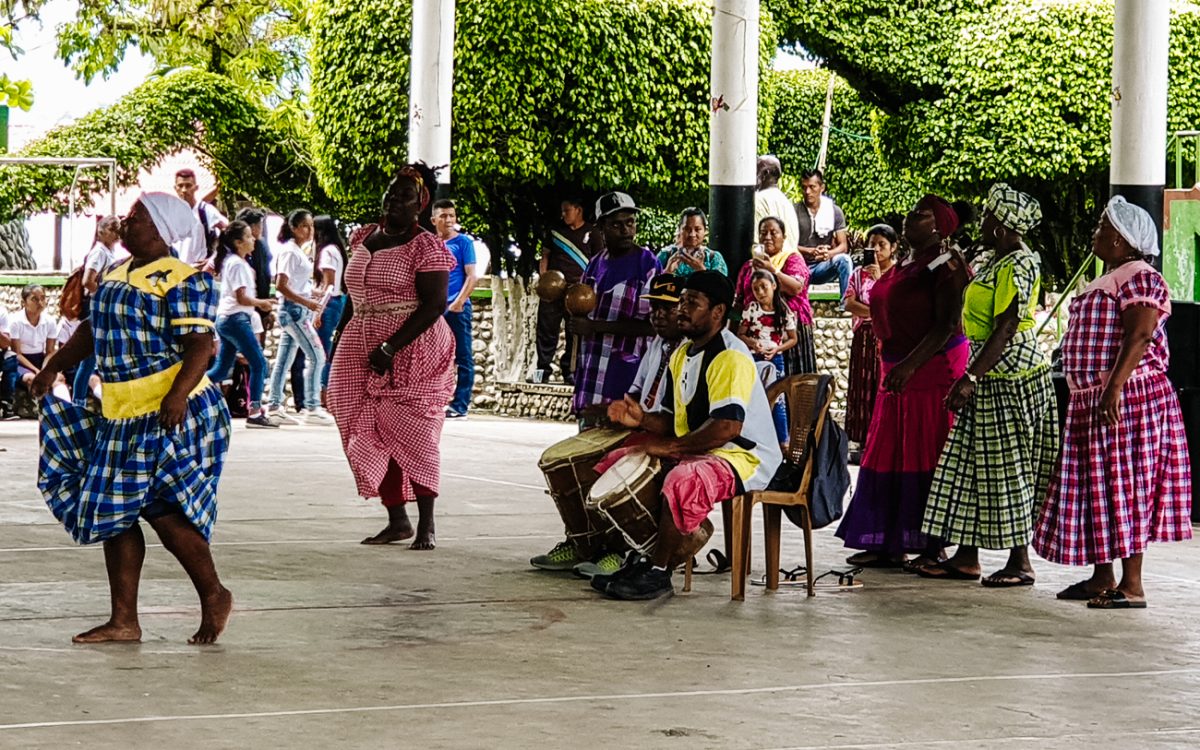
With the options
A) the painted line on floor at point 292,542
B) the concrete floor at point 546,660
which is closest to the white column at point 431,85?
the painted line on floor at point 292,542

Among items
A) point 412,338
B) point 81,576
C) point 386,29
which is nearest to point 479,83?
point 386,29

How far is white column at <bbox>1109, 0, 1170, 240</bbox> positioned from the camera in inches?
464

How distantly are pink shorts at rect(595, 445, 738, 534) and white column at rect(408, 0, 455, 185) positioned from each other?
7426mm

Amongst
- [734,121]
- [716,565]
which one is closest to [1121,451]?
[716,565]

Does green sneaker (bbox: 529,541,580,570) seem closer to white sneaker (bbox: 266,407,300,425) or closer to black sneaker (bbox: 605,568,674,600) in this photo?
black sneaker (bbox: 605,568,674,600)

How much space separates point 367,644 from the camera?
7207mm

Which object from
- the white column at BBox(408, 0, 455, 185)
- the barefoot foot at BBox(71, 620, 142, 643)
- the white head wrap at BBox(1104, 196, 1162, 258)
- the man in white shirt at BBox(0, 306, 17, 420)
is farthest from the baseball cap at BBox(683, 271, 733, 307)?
the man in white shirt at BBox(0, 306, 17, 420)

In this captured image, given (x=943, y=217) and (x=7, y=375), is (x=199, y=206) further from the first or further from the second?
(x=943, y=217)

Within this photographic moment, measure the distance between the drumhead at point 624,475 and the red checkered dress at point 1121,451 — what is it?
185 cm

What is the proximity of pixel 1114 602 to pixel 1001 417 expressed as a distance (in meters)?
1.01

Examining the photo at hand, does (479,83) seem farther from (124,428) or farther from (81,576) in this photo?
(124,428)

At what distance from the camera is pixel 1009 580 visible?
29.6ft

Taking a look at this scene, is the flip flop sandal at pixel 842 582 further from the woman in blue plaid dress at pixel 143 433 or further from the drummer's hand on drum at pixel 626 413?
the woman in blue plaid dress at pixel 143 433

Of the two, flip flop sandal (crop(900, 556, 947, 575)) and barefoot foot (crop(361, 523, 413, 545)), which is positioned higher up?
barefoot foot (crop(361, 523, 413, 545))
